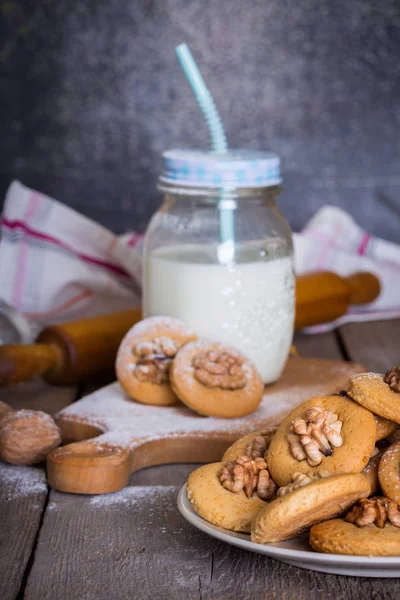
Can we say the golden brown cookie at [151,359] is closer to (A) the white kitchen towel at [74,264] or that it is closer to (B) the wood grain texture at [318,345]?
(B) the wood grain texture at [318,345]

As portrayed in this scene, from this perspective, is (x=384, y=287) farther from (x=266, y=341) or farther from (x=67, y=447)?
(x=67, y=447)

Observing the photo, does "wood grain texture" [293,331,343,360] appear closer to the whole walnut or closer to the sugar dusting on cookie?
the sugar dusting on cookie

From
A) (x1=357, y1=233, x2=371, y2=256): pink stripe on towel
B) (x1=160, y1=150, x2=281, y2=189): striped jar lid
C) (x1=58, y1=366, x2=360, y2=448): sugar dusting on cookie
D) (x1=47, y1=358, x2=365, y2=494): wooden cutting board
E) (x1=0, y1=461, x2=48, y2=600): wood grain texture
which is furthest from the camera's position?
(x1=357, y1=233, x2=371, y2=256): pink stripe on towel

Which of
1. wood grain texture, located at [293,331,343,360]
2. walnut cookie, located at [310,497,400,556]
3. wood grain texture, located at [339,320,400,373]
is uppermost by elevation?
walnut cookie, located at [310,497,400,556]

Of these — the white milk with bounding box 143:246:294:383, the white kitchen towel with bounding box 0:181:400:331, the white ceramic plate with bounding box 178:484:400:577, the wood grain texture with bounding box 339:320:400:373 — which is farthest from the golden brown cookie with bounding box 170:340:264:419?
the white kitchen towel with bounding box 0:181:400:331

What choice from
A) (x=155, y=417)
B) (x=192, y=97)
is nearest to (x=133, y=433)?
(x=155, y=417)

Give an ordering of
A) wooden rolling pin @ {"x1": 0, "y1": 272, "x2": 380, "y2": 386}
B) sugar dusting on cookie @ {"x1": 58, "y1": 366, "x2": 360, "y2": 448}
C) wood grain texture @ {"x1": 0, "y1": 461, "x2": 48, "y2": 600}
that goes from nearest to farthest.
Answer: wood grain texture @ {"x1": 0, "y1": 461, "x2": 48, "y2": 600}, sugar dusting on cookie @ {"x1": 58, "y1": 366, "x2": 360, "y2": 448}, wooden rolling pin @ {"x1": 0, "y1": 272, "x2": 380, "y2": 386}

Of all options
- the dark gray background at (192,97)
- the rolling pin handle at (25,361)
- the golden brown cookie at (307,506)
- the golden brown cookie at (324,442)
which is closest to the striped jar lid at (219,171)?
the rolling pin handle at (25,361)

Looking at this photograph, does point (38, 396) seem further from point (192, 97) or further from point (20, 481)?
point (192, 97)
